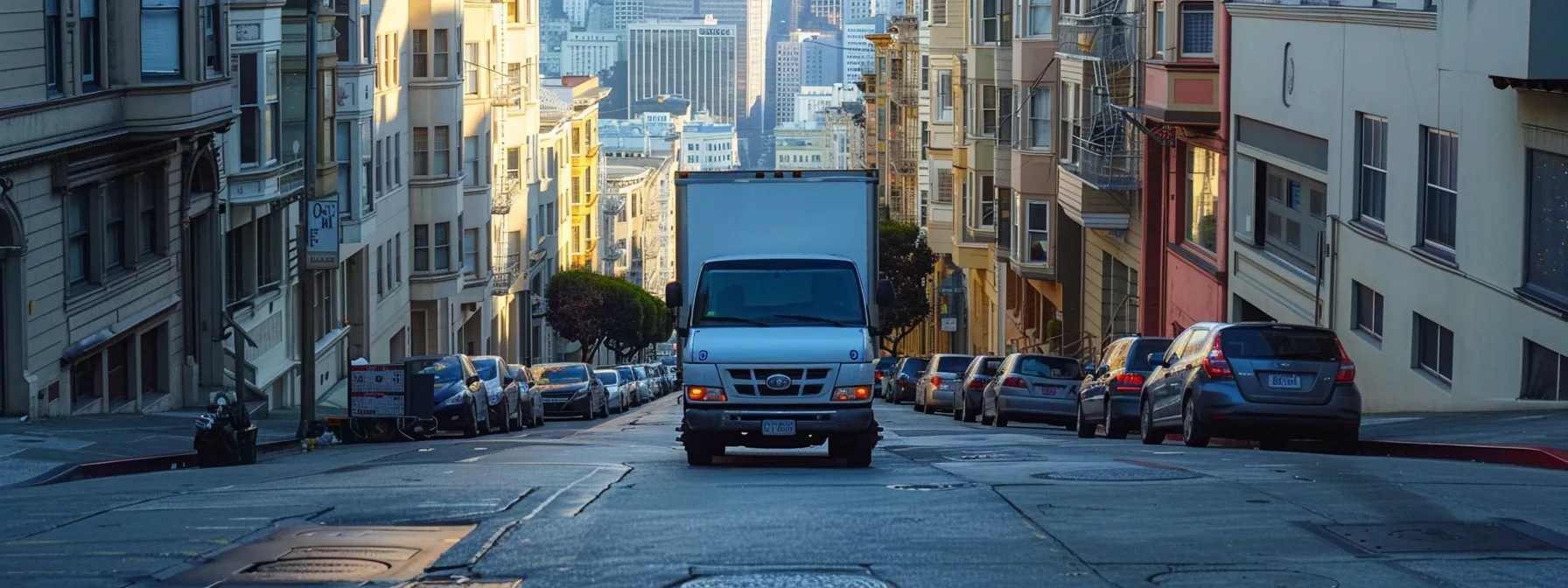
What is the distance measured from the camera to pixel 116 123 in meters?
23.6

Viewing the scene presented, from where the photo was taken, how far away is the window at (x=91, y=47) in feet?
76.0

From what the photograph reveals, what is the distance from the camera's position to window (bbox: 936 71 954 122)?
6056 cm

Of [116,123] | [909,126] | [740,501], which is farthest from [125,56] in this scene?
[909,126]

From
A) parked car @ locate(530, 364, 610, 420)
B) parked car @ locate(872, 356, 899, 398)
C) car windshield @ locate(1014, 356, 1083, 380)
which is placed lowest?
parked car @ locate(872, 356, 899, 398)

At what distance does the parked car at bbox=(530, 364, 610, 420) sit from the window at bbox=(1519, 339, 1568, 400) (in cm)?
2225

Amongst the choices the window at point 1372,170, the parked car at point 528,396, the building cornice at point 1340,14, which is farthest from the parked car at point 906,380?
the window at point 1372,170

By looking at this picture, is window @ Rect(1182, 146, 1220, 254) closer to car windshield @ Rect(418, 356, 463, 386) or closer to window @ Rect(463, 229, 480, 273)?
car windshield @ Rect(418, 356, 463, 386)

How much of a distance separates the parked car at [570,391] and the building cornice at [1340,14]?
1580 centimetres

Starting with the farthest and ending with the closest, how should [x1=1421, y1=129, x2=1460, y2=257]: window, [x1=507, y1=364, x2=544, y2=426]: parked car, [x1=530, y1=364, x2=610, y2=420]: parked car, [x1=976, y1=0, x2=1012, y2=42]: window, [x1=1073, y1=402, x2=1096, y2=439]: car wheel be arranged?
1. [x1=976, y1=0, x2=1012, y2=42]: window
2. [x1=530, y1=364, x2=610, y2=420]: parked car
3. [x1=507, y1=364, x2=544, y2=426]: parked car
4. [x1=1073, y1=402, x2=1096, y2=439]: car wheel
5. [x1=1421, y1=129, x2=1460, y2=257]: window

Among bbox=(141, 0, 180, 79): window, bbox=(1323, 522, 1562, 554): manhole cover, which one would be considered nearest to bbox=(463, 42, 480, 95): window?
bbox=(141, 0, 180, 79): window

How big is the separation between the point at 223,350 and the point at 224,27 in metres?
5.16

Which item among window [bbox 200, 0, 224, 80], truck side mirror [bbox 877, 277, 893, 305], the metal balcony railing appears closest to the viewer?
truck side mirror [bbox 877, 277, 893, 305]

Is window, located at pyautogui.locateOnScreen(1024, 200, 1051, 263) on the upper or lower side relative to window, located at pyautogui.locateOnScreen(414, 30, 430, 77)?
lower

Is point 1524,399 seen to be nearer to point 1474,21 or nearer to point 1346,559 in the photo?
point 1474,21
